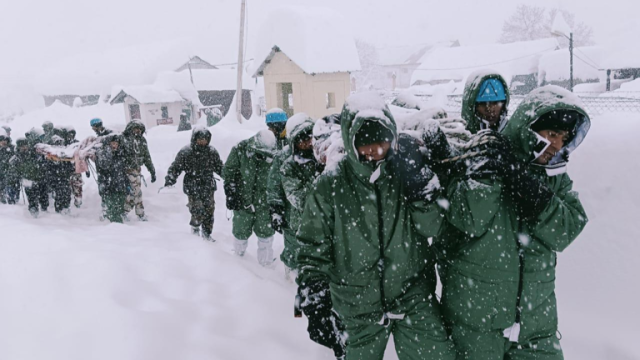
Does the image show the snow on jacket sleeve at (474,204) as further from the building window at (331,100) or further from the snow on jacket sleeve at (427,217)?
the building window at (331,100)

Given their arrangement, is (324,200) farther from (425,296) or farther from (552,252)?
(552,252)

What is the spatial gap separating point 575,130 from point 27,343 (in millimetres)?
3338

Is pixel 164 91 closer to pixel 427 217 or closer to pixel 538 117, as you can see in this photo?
pixel 427 217

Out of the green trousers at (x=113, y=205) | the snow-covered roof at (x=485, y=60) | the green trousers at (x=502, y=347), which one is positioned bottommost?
the green trousers at (x=113, y=205)

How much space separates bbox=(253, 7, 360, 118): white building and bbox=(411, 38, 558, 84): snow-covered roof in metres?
22.8

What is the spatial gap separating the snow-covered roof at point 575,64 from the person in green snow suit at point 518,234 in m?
32.1

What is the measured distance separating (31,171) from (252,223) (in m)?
5.90

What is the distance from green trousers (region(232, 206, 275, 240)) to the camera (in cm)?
531

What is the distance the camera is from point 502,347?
2.13 m

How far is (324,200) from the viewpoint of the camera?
2133mm

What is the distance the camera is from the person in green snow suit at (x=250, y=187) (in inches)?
203

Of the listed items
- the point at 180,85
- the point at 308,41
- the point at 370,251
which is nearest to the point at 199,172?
the point at 370,251

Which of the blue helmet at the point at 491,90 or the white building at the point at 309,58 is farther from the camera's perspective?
the white building at the point at 309,58

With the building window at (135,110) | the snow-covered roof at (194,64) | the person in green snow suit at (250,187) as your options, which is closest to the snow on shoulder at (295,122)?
the person in green snow suit at (250,187)
